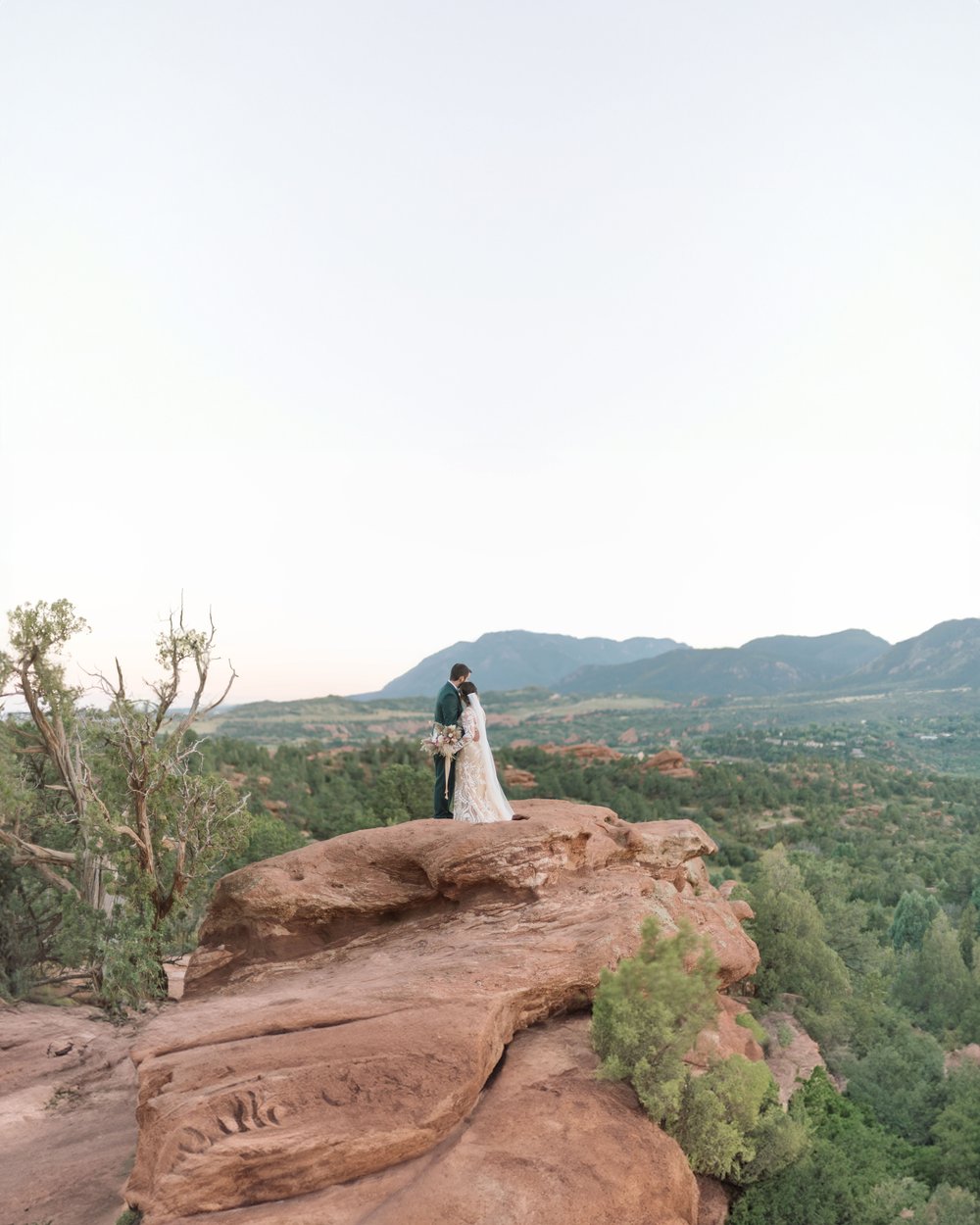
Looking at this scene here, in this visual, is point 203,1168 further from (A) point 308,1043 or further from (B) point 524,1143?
A: (B) point 524,1143

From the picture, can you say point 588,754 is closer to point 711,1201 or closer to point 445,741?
point 445,741

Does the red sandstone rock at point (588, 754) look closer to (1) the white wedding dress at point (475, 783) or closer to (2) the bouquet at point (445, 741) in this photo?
(1) the white wedding dress at point (475, 783)

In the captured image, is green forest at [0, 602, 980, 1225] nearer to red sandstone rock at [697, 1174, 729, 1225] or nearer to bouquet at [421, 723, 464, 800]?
red sandstone rock at [697, 1174, 729, 1225]

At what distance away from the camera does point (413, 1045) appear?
933 cm

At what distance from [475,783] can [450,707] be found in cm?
164

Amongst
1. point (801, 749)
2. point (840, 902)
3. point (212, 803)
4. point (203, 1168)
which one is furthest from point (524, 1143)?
point (801, 749)

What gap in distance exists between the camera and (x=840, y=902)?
3172cm

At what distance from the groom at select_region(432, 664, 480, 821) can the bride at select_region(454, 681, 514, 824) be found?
0.37ft

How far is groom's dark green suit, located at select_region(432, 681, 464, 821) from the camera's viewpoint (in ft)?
49.6

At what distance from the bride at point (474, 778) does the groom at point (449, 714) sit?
0.37 feet

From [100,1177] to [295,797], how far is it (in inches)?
1388

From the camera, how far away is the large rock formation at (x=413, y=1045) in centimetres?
820

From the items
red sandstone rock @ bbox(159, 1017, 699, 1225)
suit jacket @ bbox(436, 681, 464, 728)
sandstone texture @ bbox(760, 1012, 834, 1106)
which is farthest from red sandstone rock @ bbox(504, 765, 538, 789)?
red sandstone rock @ bbox(159, 1017, 699, 1225)

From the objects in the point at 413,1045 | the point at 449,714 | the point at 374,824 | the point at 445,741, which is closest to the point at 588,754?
the point at 374,824
